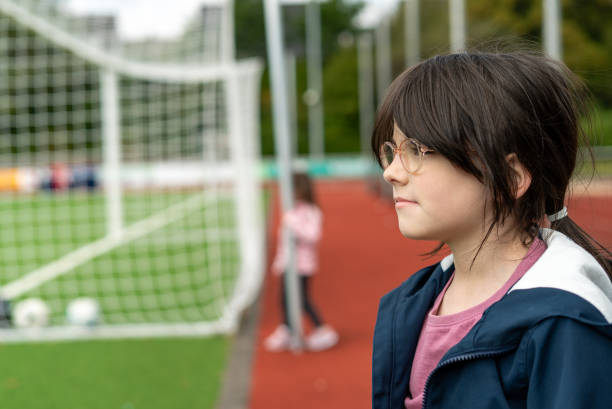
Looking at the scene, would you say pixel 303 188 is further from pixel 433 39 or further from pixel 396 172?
pixel 433 39

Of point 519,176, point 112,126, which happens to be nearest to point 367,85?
point 112,126

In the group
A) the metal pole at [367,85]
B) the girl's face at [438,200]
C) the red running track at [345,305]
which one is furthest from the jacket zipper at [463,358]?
the metal pole at [367,85]

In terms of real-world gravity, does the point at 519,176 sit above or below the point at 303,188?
above

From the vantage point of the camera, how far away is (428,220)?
3.62ft

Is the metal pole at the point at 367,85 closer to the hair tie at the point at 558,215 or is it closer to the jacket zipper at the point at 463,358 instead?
the hair tie at the point at 558,215

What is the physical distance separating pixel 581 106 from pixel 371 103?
19763 millimetres

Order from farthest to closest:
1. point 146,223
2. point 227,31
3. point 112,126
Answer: point 146,223 < point 112,126 < point 227,31

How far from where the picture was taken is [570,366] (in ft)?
2.82

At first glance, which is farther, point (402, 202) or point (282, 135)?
A: point (282, 135)

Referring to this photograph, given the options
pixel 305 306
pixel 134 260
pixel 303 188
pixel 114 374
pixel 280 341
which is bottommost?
pixel 134 260

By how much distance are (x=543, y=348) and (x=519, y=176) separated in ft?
1.00

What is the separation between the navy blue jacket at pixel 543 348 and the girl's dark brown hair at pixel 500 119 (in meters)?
0.11

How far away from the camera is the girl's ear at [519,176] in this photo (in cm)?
105

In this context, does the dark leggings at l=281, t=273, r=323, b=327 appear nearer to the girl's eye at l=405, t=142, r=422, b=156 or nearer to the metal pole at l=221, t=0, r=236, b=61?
the metal pole at l=221, t=0, r=236, b=61
